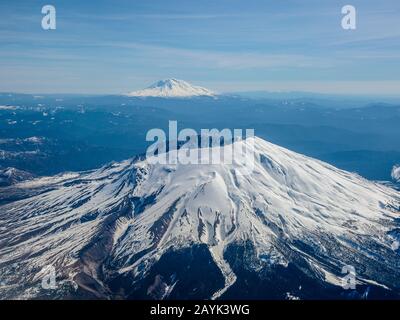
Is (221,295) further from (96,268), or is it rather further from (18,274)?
(18,274)
